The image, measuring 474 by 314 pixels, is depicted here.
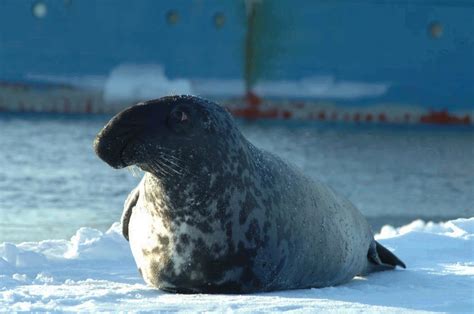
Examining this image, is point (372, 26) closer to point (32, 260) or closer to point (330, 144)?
point (330, 144)

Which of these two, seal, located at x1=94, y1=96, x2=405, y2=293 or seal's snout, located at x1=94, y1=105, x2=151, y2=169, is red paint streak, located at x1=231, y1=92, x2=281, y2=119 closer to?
seal, located at x1=94, y1=96, x2=405, y2=293

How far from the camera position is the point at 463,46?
23062 mm

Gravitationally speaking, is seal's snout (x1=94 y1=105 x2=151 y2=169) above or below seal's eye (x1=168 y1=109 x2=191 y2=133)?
below

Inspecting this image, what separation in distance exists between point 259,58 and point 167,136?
1812 centimetres

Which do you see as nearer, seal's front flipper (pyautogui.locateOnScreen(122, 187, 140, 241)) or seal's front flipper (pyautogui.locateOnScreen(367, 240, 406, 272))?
seal's front flipper (pyautogui.locateOnScreen(122, 187, 140, 241))

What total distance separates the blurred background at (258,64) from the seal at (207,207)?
15.9 m

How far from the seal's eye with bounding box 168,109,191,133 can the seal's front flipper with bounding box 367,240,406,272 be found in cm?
155

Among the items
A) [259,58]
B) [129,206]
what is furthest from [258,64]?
[129,206]

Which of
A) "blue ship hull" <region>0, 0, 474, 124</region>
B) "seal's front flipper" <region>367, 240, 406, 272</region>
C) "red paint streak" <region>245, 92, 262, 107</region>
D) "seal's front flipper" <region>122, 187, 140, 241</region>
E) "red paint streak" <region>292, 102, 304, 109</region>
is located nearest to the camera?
"seal's front flipper" <region>122, 187, 140, 241</region>

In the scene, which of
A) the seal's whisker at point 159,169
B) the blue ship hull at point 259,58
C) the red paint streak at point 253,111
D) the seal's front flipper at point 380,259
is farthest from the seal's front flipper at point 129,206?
the red paint streak at point 253,111

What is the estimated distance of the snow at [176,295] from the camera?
3.97 m

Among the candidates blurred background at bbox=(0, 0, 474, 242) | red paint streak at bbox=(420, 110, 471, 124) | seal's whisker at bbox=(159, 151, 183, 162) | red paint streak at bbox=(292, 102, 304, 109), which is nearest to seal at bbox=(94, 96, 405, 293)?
seal's whisker at bbox=(159, 151, 183, 162)

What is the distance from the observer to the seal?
416 centimetres

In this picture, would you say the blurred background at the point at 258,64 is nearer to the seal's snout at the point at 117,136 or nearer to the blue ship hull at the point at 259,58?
the blue ship hull at the point at 259,58
